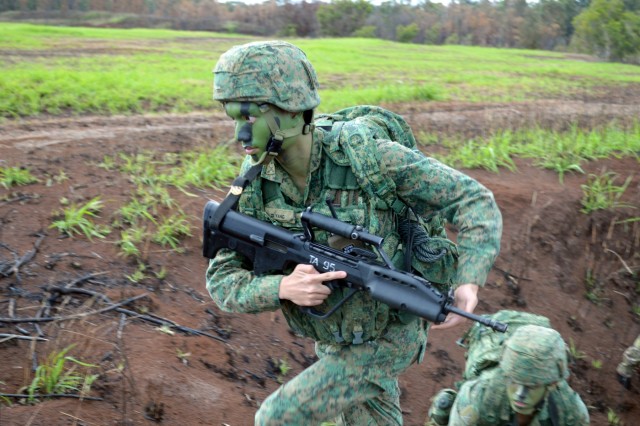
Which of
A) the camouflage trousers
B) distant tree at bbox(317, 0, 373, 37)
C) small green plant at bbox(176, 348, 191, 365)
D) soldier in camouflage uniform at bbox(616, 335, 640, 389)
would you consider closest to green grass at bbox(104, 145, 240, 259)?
small green plant at bbox(176, 348, 191, 365)

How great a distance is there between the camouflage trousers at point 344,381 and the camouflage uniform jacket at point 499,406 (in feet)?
1.38

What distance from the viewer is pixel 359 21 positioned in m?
19.4

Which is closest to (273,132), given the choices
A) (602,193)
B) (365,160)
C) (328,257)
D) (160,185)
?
(365,160)

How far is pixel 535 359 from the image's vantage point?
2.77 meters

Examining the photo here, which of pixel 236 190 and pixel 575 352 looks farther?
pixel 575 352

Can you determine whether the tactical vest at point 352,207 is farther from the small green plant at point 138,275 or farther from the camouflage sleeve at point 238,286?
the small green plant at point 138,275

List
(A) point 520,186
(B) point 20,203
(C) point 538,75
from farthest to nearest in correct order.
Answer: (C) point 538,75, (A) point 520,186, (B) point 20,203

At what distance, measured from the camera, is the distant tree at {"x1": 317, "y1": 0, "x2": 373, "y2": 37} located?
60.8ft

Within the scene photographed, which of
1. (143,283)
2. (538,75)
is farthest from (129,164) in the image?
(538,75)

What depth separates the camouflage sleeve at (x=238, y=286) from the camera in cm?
250

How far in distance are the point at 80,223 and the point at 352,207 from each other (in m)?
2.41

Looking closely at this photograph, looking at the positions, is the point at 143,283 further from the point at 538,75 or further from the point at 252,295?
the point at 538,75

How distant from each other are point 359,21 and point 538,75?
823 centimetres

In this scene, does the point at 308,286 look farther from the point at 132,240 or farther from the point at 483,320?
the point at 132,240
